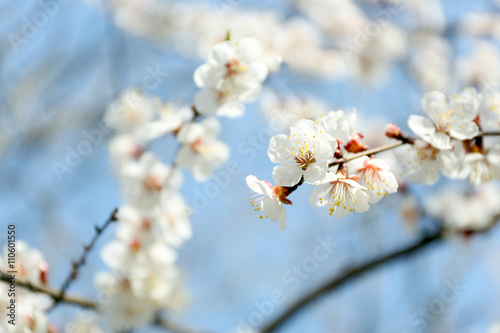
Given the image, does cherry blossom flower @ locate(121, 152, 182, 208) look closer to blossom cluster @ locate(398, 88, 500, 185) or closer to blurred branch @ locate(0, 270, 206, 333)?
blurred branch @ locate(0, 270, 206, 333)

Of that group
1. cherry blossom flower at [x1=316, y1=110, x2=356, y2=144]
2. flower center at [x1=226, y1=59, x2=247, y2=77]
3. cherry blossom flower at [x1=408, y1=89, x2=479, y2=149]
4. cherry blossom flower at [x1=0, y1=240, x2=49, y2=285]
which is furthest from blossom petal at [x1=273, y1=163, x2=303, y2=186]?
cherry blossom flower at [x1=0, y1=240, x2=49, y2=285]

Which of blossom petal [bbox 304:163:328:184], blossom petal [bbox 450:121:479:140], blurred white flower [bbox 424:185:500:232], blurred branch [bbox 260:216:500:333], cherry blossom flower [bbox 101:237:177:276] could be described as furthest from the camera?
blurred white flower [bbox 424:185:500:232]

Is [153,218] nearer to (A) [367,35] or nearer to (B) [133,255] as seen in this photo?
(B) [133,255]

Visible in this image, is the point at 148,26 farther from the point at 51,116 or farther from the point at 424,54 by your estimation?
the point at 424,54

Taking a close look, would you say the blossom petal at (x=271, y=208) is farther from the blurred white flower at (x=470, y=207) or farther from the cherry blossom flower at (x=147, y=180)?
the blurred white flower at (x=470, y=207)

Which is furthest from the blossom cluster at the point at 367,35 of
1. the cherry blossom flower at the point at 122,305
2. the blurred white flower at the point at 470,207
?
the cherry blossom flower at the point at 122,305

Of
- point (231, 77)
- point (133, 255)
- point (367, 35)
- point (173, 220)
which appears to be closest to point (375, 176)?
point (231, 77)
